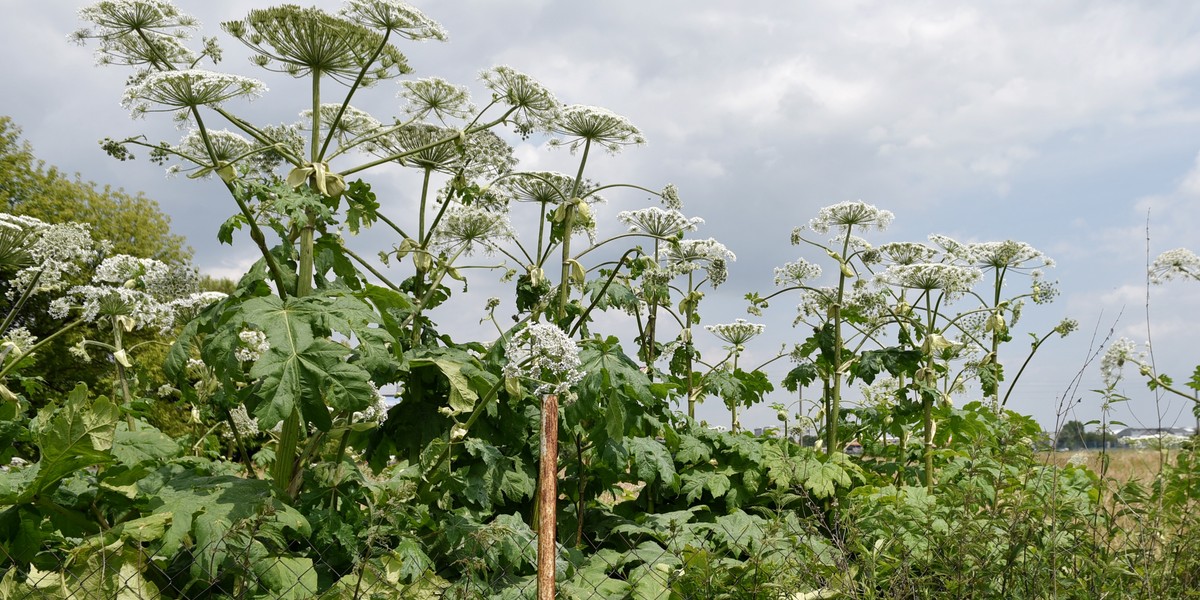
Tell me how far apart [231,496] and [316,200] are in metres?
1.45

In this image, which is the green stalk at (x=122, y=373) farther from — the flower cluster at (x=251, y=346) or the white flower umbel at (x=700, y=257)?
the white flower umbel at (x=700, y=257)

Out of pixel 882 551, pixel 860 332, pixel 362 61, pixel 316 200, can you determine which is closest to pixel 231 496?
pixel 316 200

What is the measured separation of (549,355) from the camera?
13.0ft

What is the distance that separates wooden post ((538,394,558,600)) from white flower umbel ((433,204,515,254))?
1.92 meters

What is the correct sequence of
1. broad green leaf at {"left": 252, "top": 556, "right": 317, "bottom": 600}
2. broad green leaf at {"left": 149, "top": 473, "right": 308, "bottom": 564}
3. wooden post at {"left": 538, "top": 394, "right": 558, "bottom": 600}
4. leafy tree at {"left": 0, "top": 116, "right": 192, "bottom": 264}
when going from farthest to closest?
leafy tree at {"left": 0, "top": 116, "right": 192, "bottom": 264}
broad green leaf at {"left": 252, "top": 556, "right": 317, "bottom": 600}
broad green leaf at {"left": 149, "top": 473, "right": 308, "bottom": 564}
wooden post at {"left": 538, "top": 394, "right": 558, "bottom": 600}

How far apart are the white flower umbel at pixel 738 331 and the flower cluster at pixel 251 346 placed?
3.57 m

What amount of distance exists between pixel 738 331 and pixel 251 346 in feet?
12.5

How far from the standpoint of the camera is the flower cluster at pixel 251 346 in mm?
5191

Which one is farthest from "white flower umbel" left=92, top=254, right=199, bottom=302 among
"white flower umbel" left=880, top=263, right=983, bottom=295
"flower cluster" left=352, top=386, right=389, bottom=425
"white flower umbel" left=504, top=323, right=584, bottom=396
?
"white flower umbel" left=880, top=263, right=983, bottom=295

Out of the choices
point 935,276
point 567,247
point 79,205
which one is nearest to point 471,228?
point 567,247

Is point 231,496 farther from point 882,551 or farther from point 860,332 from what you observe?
point 860,332

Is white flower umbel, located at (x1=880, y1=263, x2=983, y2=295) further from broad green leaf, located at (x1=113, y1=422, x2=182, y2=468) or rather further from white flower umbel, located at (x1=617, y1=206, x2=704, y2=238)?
broad green leaf, located at (x1=113, y1=422, x2=182, y2=468)

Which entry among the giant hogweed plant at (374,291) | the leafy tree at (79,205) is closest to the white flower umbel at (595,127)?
the giant hogweed plant at (374,291)

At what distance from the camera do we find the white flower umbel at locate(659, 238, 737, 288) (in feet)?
21.8
